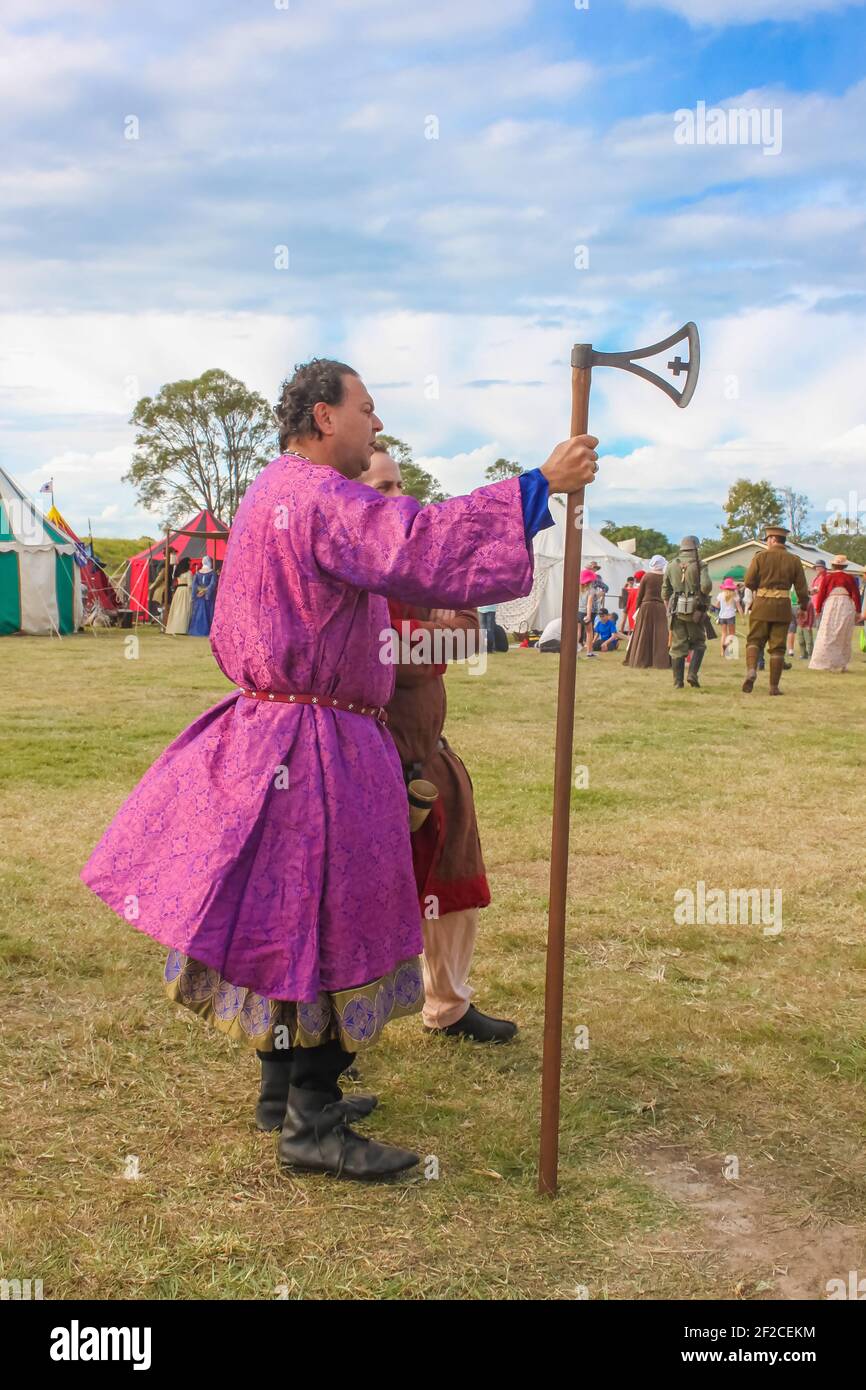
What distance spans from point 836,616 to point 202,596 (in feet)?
41.2

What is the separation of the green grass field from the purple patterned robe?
55 cm

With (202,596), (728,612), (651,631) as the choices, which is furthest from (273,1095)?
(202,596)

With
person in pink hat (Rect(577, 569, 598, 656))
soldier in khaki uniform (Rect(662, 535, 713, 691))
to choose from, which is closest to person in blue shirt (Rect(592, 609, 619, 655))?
person in pink hat (Rect(577, 569, 598, 656))

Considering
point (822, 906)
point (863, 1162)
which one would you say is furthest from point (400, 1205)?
point (822, 906)

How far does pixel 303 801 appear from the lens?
276 cm

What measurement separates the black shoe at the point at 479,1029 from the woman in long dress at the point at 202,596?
21.0 m

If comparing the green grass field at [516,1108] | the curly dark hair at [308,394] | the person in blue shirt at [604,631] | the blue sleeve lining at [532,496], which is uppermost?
the curly dark hair at [308,394]

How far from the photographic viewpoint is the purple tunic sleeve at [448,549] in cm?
249

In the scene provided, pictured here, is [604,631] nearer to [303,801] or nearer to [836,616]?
[836,616]

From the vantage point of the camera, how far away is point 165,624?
25.5 metres

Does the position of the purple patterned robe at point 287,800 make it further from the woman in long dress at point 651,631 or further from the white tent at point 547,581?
the white tent at point 547,581

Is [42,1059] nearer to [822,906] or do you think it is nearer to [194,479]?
[822,906]

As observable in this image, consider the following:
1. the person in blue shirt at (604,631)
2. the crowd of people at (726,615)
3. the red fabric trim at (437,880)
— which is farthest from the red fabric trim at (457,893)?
the person in blue shirt at (604,631)
